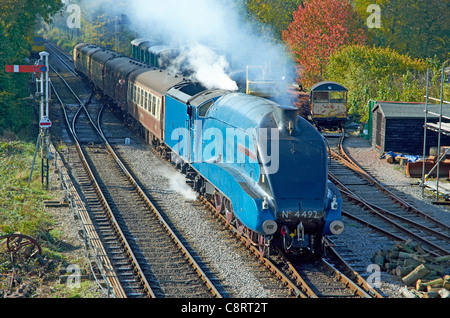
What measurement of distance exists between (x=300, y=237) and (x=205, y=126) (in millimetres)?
5988

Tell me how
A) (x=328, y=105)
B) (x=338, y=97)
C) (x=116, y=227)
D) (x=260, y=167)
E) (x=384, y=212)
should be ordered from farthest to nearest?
(x=338, y=97), (x=328, y=105), (x=384, y=212), (x=116, y=227), (x=260, y=167)

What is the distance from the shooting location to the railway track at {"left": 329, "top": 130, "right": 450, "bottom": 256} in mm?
15320

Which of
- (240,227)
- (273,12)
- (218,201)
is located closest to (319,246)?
(240,227)

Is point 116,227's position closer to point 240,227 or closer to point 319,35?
point 240,227

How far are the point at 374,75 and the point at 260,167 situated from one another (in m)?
25.9

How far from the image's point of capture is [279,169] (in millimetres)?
12555

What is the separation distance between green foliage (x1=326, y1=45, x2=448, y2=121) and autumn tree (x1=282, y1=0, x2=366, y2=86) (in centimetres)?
311

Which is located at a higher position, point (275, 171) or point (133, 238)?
point (275, 171)

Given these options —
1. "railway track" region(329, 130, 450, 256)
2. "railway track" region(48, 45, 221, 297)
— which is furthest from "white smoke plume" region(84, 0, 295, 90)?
"railway track" region(329, 130, 450, 256)

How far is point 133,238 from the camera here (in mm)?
14938

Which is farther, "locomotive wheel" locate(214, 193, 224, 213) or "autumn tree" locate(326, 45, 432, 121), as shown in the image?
"autumn tree" locate(326, 45, 432, 121)

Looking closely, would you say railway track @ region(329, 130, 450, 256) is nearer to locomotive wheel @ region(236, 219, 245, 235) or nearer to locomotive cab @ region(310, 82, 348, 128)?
locomotive wheel @ region(236, 219, 245, 235)

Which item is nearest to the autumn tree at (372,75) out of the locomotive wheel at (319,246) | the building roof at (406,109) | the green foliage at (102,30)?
the building roof at (406,109)

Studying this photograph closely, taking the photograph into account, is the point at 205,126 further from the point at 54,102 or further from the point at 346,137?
the point at 54,102
